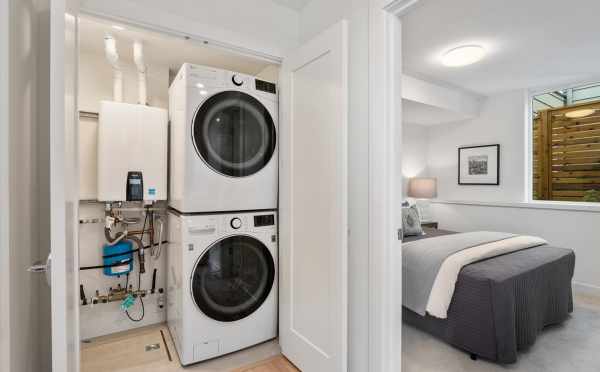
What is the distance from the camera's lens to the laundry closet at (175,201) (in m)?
1.90

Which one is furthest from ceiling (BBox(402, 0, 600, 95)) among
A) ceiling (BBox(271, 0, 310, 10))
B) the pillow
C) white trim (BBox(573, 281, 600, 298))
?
white trim (BBox(573, 281, 600, 298))

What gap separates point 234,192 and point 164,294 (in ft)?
4.27

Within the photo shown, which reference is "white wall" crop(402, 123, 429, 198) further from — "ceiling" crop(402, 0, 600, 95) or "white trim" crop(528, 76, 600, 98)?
"white trim" crop(528, 76, 600, 98)

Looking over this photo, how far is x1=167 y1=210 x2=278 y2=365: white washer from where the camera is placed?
6.13 feet

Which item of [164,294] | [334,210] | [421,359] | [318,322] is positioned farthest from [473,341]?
[164,294]

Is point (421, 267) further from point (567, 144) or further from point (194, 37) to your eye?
point (567, 144)

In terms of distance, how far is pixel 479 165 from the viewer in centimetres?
441

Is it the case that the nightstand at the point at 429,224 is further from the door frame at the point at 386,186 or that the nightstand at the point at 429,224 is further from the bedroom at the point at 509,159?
the door frame at the point at 386,186

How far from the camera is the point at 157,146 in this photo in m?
2.28

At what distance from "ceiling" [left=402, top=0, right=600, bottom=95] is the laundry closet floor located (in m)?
2.71

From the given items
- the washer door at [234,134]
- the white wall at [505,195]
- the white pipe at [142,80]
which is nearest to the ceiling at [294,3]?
the washer door at [234,134]

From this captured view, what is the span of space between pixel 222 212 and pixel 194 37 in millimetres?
1113

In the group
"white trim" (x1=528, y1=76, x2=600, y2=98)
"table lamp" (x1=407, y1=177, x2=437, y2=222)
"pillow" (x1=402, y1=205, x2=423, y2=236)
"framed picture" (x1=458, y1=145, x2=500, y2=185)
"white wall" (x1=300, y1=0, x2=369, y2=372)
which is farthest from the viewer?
"table lamp" (x1=407, y1=177, x2=437, y2=222)

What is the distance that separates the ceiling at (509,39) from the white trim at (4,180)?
226 cm
